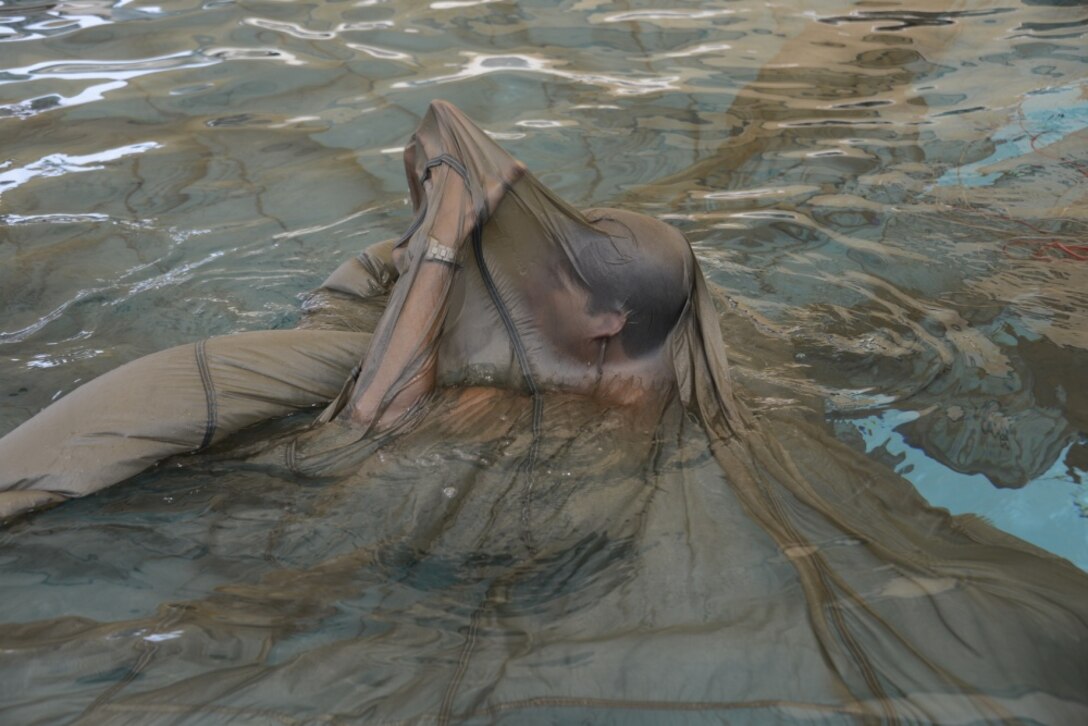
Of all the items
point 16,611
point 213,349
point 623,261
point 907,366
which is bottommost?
point 907,366

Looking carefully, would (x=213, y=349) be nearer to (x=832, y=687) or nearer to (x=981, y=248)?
(x=832, y=687)

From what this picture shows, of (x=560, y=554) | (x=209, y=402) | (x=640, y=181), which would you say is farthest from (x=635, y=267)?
(x=640, y=181)

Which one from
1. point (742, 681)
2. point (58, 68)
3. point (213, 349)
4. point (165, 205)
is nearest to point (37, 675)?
point (213, 349)

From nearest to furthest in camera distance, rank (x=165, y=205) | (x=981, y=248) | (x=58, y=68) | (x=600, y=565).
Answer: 1. (x=600, y=565)
2. (x=981, y=248)
3. (x=165, y=205)
4. (x=58, y=68)

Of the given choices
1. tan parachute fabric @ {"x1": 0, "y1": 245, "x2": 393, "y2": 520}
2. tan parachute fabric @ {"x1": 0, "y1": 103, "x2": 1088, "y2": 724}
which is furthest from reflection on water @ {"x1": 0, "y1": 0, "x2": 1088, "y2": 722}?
tan parachute fabric @ {"x1": 0, "y1": 103, "x2": 1088, "y2": 724}

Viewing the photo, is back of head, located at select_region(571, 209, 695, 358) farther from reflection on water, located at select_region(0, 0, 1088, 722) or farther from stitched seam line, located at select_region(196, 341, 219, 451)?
Result: stitched seam line, located at select_region(196, 341, 219, 451)

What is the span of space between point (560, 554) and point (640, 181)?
3.12 m

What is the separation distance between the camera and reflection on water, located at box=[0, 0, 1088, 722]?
3309 mm

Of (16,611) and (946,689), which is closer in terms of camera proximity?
(946,689)

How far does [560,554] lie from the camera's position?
241 cm

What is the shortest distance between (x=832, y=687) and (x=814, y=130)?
4.29 meters

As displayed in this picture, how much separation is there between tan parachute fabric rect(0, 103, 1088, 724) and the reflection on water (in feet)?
0.85

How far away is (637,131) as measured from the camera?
5.78 m

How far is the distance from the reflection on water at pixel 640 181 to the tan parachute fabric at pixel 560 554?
0.26 m
